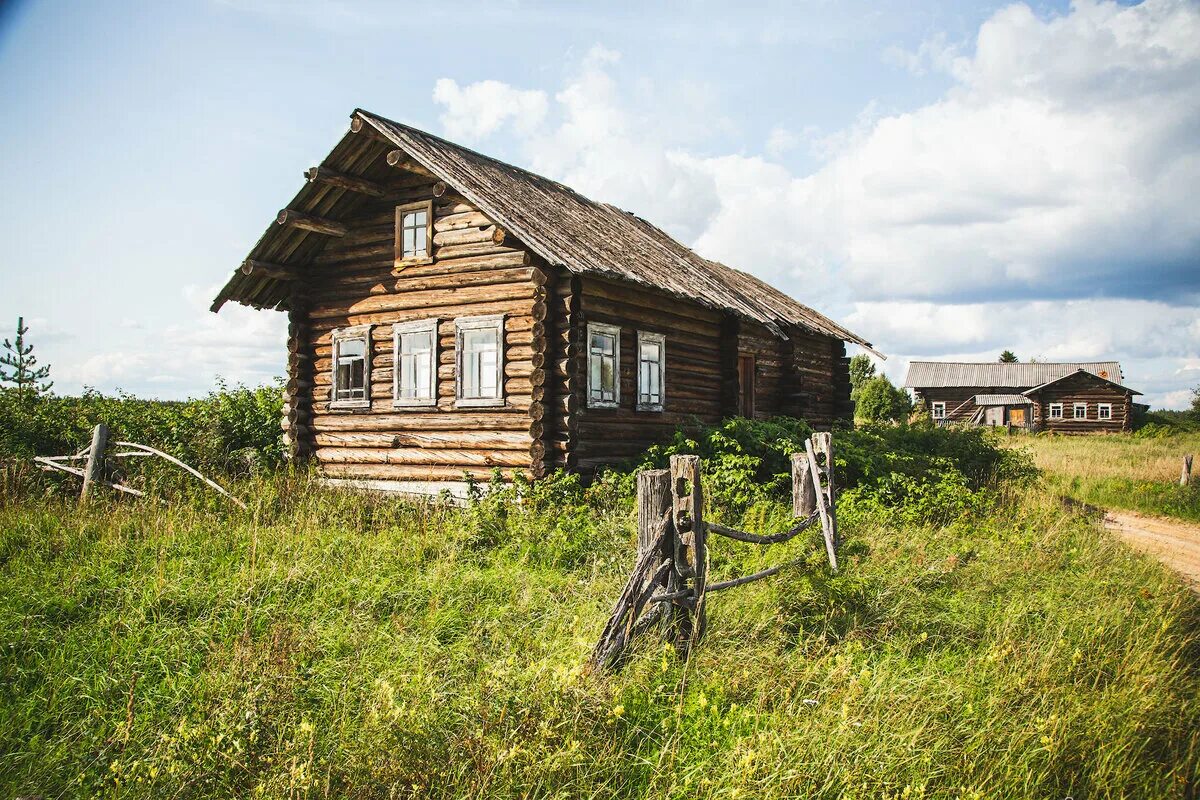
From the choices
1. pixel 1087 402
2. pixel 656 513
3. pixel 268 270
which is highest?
pixel 268 270

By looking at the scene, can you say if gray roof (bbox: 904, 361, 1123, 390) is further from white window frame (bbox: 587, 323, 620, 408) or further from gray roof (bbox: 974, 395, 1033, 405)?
white window frame (bbox: 587, 323, 620, 408)

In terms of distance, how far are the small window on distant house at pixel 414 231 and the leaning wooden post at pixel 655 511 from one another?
9.09m

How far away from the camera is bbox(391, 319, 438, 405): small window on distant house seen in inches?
498

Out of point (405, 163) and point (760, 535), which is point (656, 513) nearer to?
point (760, 535)

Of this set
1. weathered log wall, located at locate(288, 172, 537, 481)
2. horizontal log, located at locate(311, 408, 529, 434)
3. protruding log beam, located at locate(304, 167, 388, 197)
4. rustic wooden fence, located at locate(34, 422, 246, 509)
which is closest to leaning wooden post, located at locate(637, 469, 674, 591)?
weathered log wall, located at locate(288, 172, 537, 481)

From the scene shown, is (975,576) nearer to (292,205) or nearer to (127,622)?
(127,622)

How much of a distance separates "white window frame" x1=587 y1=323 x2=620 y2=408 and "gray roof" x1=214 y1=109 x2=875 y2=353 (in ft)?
3.38

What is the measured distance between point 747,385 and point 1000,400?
3735 cm

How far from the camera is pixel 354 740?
3938mm

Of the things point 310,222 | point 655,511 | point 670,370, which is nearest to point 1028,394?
point 670,370

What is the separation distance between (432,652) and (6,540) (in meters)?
5.88

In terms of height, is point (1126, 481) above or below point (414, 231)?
below

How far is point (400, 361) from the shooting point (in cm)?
1316

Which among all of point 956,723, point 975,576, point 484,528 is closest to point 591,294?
point 484,528
